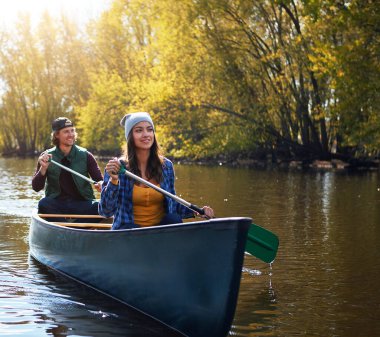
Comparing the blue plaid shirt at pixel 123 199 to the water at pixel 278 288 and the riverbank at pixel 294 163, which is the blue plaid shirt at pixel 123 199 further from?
the riverbank at pixel 294 163

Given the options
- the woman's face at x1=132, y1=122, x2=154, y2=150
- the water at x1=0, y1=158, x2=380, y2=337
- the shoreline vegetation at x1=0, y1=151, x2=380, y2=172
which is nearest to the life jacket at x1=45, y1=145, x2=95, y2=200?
the water at x1=0, y1=158, x2=380, y2=337

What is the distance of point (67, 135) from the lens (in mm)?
8859

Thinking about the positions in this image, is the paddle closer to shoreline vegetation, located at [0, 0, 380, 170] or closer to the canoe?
the canoe

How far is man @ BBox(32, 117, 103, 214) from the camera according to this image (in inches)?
348

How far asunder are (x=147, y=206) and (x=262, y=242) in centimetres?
104

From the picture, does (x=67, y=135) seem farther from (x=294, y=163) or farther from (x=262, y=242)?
(x=294, y=163)

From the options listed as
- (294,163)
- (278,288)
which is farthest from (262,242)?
(294,163)

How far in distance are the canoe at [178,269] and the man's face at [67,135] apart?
6.95 ft

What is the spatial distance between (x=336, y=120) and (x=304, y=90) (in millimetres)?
2766

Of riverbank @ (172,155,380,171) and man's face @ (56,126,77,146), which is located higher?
man's face @ (56,126,77,146)

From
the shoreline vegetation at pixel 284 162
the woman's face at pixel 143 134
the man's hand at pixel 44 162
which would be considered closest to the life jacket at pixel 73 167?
the man's hand at pixel 44 162

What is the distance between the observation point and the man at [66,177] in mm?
8844

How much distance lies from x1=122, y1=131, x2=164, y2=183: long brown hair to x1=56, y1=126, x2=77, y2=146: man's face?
7.93 ft

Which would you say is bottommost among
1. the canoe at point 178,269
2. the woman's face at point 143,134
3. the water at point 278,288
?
the water at point 278,288
